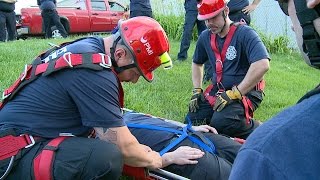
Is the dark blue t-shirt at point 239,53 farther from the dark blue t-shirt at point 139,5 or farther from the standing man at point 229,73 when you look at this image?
the dark blue t-shirt at point 139,5

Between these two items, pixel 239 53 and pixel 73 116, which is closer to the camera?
pixel 73 116

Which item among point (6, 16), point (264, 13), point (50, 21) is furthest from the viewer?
point (264, 13)

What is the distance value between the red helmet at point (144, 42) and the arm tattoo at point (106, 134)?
535 millimetres

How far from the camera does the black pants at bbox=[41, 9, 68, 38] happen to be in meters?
12.1

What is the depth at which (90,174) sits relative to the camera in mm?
3025

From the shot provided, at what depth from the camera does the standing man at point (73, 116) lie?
3.01 m

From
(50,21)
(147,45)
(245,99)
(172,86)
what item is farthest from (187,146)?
(50,21)

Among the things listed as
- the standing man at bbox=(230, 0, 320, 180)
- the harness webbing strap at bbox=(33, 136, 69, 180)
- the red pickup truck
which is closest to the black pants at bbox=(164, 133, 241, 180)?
the harness webbing strap at bbox=(33, 136, 69, 180)

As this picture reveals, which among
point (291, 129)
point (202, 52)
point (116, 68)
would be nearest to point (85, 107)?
→ point (116, 68)

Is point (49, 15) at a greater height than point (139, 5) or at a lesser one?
lesser

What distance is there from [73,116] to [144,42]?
0.71m

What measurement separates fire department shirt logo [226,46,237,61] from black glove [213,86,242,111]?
1.21 ft

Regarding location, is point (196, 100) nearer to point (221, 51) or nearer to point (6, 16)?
point (221, 51)

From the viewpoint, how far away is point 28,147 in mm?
3072
